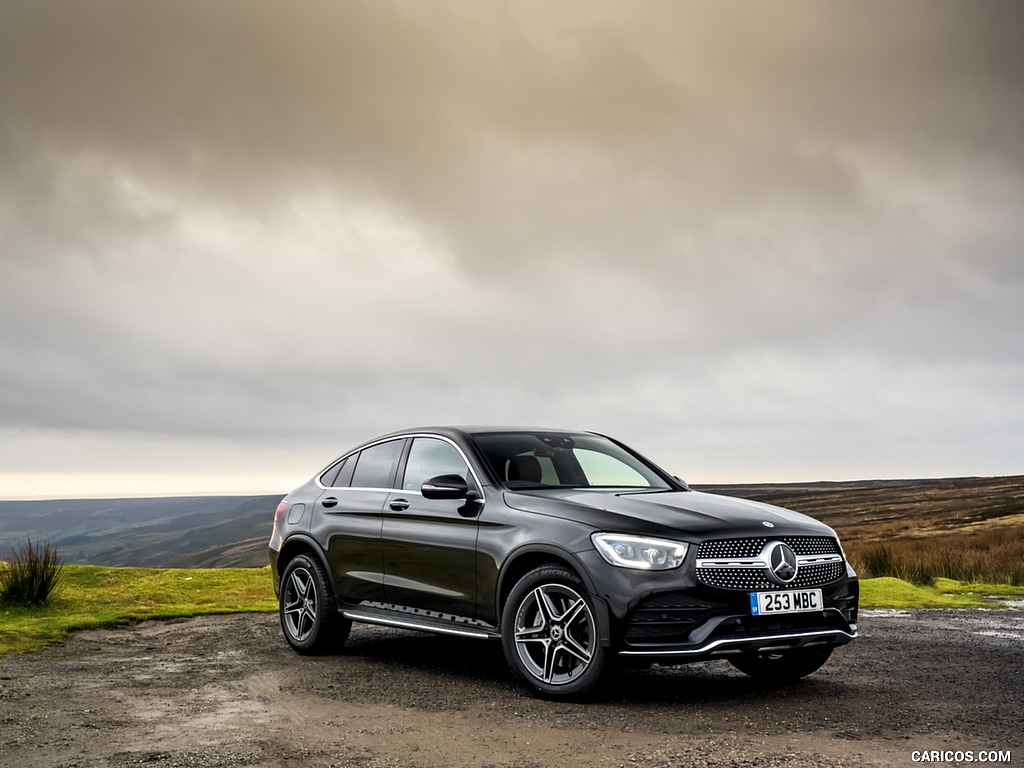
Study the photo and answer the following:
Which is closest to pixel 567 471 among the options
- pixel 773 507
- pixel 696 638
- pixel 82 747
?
pixel 773 507

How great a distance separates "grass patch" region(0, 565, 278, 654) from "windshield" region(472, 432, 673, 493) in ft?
17.8

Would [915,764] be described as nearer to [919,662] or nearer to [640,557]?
[640,557]

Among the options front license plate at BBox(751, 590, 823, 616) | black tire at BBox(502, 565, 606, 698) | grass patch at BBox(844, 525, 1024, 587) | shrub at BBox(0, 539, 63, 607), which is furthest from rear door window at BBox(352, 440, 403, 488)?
grass patch at BBox(844, 525, 1024, 587)

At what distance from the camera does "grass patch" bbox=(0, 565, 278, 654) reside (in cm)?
1159

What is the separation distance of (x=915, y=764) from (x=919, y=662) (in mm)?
4085

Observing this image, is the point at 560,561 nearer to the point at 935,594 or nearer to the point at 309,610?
the point at 309,610

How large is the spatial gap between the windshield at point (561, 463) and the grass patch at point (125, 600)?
5.42m

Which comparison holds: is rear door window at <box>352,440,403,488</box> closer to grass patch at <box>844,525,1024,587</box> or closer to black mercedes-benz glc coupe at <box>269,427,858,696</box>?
black mercedes-benz glc coupe at <box>269,427,858,696</box>

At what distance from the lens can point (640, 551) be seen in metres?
6.88

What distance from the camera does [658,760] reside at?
5344mm

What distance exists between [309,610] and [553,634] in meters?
3.42

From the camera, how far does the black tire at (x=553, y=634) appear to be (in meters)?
6.92

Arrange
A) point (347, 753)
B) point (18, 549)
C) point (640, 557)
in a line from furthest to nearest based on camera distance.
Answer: point (18, 549)
point (640, 557)
point (347, 753)

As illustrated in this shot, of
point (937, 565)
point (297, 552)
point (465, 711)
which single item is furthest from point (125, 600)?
point (937, 565)
